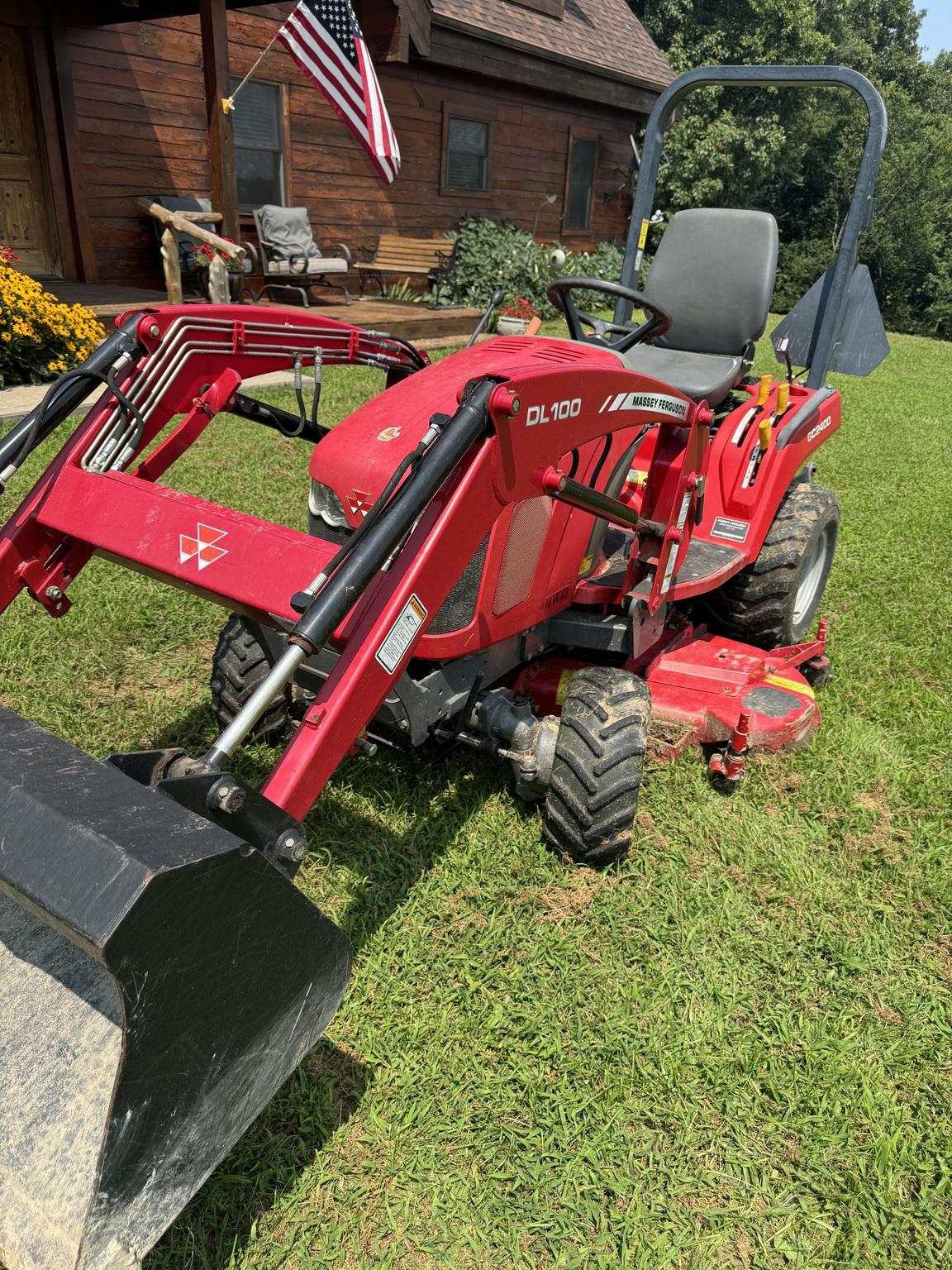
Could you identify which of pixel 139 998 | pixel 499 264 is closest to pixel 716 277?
pixel 139 998

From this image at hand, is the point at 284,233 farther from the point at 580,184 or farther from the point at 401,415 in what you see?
the point at 401,415

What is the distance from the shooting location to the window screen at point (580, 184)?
612 inches

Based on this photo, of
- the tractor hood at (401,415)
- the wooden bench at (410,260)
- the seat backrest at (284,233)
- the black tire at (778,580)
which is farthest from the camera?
the wooden bench at (410,260)

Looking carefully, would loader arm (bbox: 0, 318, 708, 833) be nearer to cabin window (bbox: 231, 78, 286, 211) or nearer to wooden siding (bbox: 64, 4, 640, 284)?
wooden siding (bbox: 64, 4, 640, 284)

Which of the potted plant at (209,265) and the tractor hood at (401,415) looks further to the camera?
the potted plant at (209,265)

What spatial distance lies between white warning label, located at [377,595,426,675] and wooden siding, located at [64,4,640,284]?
30.1 feet

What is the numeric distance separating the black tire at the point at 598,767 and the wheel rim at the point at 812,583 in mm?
1722

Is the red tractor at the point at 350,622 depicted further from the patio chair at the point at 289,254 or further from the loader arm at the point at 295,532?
the patio chair at the point at 289,254

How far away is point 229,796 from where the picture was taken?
5.24 feet

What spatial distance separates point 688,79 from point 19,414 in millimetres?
4350

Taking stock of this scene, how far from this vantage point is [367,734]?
2764 millimetres

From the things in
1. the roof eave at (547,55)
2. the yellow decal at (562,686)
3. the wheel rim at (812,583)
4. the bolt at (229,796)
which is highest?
the roof eave at (547,55)

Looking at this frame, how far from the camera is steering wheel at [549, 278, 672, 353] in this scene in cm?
291

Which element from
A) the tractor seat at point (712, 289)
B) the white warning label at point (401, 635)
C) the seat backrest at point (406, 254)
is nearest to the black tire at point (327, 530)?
the white warning label at point (401, 635)
